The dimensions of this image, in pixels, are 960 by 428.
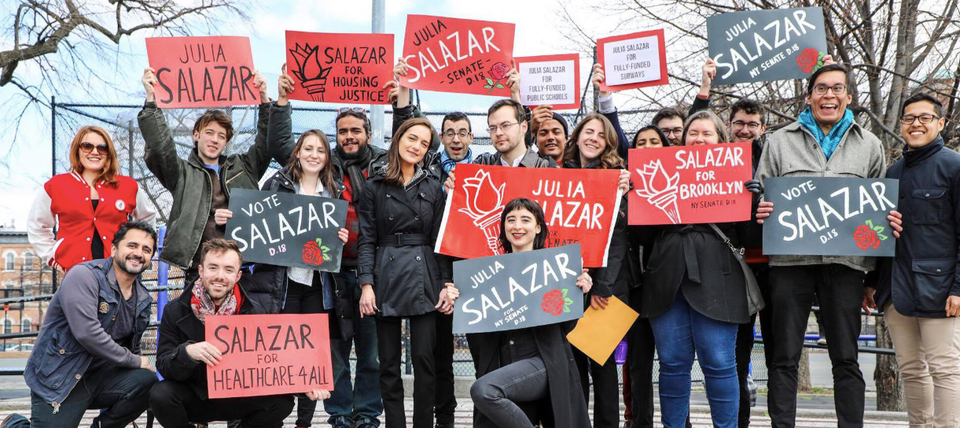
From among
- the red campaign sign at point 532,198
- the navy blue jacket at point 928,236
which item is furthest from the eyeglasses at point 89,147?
the navy blue jacket at point 928,236

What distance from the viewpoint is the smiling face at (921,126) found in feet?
14.6

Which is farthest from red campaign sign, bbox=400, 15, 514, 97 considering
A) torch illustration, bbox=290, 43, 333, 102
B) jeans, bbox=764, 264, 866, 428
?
jeans, bbox=764, 264, 866, 428

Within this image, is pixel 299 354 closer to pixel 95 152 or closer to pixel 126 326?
pixel 126 326

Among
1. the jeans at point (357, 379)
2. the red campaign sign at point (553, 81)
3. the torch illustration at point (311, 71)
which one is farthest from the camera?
the red campaign sign at point (553, 81)

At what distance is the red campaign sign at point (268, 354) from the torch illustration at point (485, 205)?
1.12 m

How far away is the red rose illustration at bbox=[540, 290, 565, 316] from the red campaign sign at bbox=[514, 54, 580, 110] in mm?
2202

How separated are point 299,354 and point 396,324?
627mm

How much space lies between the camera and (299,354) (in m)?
4.51

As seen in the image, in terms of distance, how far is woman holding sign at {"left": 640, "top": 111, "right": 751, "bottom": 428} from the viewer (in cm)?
444

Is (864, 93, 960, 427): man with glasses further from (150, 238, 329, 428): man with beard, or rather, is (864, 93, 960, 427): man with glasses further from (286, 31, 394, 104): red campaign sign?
(286, 31, 394, 104): red campaign sign

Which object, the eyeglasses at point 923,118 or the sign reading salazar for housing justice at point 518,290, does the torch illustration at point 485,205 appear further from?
the eyeglasses at point 923,118

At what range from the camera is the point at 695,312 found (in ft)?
14.9

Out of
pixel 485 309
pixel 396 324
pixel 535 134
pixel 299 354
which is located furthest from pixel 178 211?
pixel 535 134

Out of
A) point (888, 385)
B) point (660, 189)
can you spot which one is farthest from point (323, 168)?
point (888, 385)
